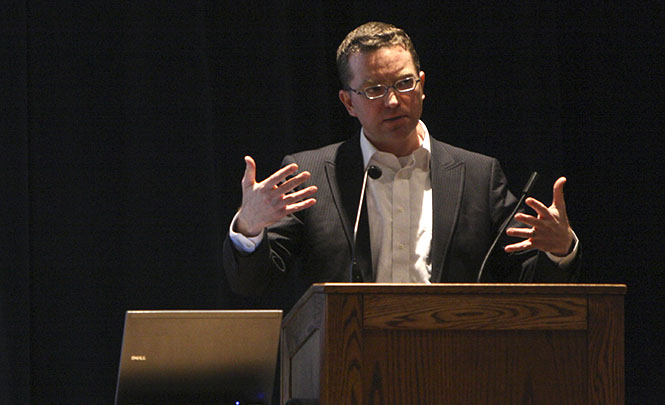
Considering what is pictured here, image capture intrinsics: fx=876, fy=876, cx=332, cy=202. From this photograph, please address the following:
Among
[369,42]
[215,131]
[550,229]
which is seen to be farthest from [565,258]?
[215,131]

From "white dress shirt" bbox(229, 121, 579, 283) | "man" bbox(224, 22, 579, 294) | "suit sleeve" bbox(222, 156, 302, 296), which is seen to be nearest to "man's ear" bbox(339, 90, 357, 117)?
"man" bbox(224, 22, 579, 294)

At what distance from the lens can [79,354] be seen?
3.04 meters

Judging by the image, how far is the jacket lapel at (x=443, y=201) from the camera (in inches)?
93.7

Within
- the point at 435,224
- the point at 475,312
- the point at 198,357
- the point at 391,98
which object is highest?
the point at 391,98

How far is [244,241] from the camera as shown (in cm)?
211

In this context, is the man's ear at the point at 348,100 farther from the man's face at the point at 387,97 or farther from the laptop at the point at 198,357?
the laptop at the point at 198,357

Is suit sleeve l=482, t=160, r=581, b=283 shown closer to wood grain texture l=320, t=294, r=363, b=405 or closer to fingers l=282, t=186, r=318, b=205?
fingers l=282, t=186, r=318, b=205

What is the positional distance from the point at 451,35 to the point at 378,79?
1022 millimetres

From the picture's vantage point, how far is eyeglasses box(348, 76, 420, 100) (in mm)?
2482

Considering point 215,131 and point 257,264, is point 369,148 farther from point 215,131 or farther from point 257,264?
point 215,131

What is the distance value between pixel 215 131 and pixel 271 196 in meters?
1.32

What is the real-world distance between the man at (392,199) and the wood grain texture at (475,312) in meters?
0.69

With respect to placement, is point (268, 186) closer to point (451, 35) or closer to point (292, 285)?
point (292, 285)

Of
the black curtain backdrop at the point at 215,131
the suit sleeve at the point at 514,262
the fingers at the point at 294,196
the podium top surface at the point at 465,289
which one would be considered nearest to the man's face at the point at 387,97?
the suit sleeve at the point at 514,262
